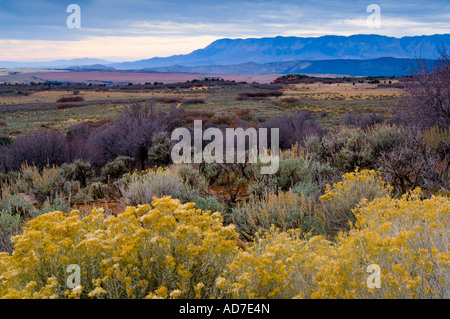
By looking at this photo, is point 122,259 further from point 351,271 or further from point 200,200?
point 200,200

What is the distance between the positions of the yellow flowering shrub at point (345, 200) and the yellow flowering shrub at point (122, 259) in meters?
2.44

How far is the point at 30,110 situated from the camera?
42.1m

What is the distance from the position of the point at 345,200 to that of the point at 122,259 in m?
3.34

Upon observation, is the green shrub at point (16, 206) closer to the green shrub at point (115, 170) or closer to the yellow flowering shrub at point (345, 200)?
the green shrub at point (115, 170)

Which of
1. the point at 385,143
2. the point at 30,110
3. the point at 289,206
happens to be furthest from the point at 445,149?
the point at 30,110

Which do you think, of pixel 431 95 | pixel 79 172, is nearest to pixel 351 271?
pixel 79 172

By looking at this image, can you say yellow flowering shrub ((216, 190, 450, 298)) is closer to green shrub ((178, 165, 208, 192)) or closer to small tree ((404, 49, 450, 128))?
green shrub ((178, 165, 208, 192))

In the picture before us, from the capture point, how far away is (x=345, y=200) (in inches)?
194

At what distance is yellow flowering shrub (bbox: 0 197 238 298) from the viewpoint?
8.18 ft

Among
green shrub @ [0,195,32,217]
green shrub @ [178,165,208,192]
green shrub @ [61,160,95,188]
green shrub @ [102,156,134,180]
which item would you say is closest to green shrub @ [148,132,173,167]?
green shrub @ [102,156,134,180]

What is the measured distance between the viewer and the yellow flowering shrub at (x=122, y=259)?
2.49 metres
